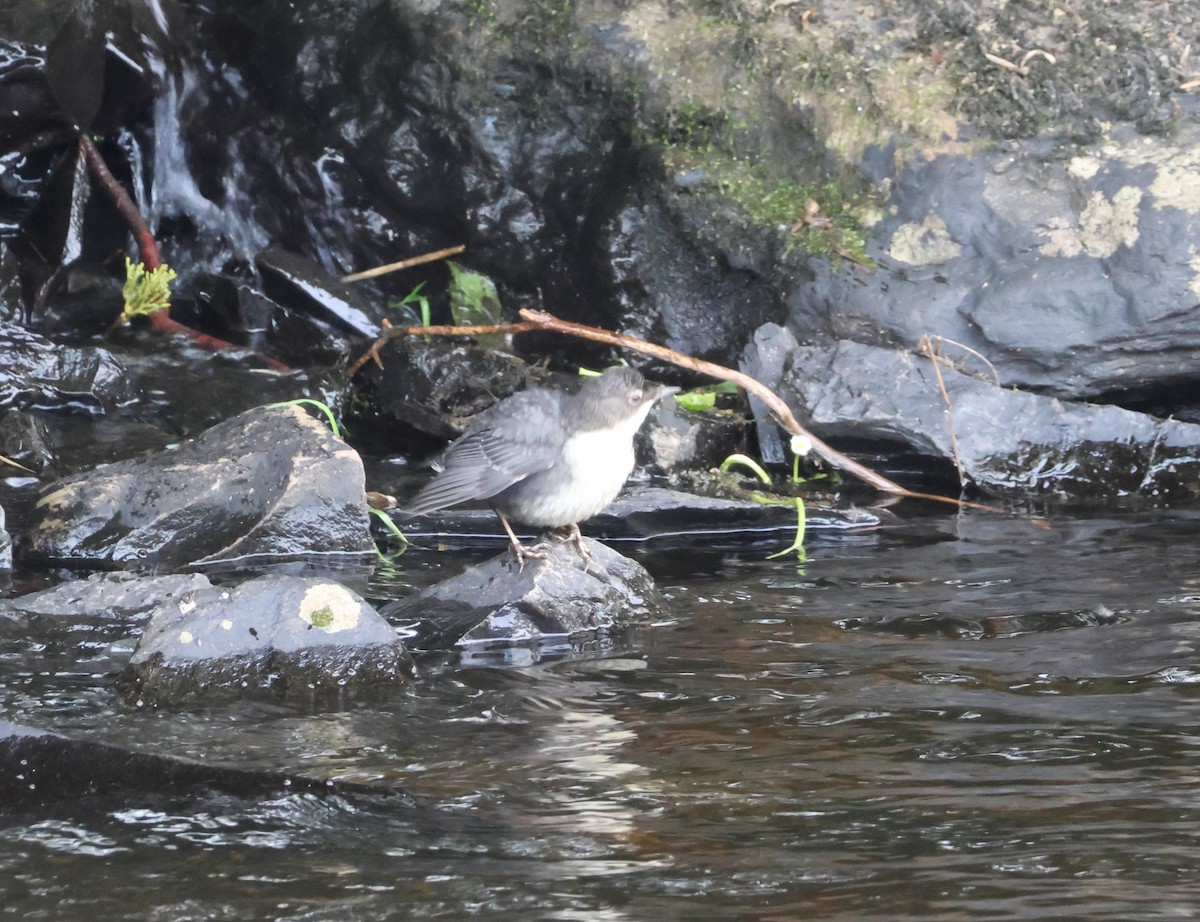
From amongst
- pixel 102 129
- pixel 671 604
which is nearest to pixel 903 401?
pixel 671 604

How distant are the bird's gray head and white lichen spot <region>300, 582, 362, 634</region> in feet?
3.65

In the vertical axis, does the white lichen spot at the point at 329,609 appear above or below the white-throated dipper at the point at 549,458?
below

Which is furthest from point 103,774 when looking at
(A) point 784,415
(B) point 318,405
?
(A) point 784,415

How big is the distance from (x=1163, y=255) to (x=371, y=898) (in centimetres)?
593

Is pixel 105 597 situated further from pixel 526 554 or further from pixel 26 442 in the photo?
pixel 26 442

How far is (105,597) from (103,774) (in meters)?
1.71

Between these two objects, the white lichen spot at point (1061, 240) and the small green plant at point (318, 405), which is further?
the white lichen spot at point (1061, 240)

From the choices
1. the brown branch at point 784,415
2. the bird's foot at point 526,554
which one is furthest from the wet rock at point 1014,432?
the bird's foot at point 526,554

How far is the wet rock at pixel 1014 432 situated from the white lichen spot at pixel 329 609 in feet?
11.5

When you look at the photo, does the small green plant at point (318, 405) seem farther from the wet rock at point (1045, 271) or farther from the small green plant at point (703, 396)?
the wet rock at point (1045, 271)

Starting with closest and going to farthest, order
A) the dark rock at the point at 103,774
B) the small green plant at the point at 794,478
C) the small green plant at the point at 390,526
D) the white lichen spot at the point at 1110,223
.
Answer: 1. the dark rock at the point at 103,774
2. the small green plant at the point at 794,478
3. the small green plant at the point at 390,526
4. the white lichen spot at the point at 1110,223

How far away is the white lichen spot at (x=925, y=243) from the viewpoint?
7.72m

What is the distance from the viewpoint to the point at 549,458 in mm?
4980

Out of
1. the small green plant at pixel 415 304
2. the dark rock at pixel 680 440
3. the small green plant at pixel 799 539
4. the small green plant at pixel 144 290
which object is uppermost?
the small green plant at pixel 144 290
